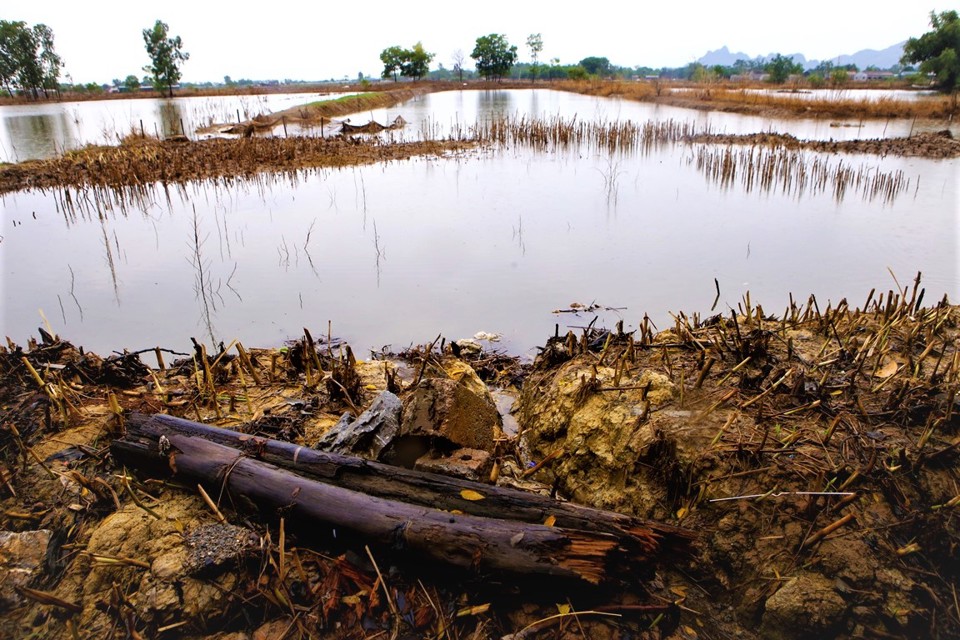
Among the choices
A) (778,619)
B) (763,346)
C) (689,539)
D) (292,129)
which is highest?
(292,129)

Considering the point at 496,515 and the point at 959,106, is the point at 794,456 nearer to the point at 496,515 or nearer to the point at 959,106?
the point at 496,515

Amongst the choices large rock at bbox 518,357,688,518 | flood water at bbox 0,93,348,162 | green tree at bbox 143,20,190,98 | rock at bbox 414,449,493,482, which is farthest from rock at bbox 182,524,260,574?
green tree at bbox 143,20,190,98

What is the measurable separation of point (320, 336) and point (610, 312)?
259 centimetres

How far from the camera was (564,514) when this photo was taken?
192cm

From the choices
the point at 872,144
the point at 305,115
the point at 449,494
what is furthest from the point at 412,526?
the point at 305,115

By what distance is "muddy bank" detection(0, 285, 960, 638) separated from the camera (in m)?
1.81

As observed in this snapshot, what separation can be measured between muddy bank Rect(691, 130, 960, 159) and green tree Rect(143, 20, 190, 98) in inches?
1591

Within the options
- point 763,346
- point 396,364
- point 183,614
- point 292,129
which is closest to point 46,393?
point 183,614

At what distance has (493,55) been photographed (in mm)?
59438

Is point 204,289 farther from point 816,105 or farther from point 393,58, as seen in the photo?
point 393,58

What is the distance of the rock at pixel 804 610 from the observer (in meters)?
1.83

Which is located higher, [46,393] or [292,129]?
[292,129]

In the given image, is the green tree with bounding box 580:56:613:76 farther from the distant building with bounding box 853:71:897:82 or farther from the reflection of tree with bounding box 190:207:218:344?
the reflection of tree with bounding box 190:207:218:344

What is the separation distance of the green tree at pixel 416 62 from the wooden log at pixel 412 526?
5600 cm
